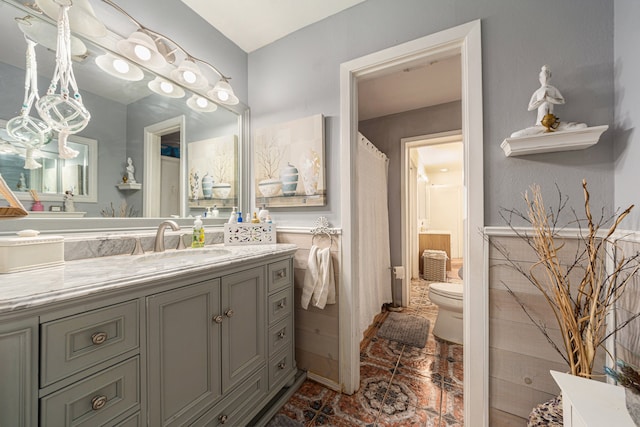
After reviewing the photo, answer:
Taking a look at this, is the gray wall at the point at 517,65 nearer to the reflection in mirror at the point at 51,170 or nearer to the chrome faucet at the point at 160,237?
the chrome faucet at the point at 160,237

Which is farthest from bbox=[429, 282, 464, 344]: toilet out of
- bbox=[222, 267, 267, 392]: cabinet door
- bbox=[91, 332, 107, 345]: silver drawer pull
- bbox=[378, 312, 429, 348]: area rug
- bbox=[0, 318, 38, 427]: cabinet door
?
bbox=[0, 318, 38, 427]: cabinet door

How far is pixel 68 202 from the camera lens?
1.13 meters

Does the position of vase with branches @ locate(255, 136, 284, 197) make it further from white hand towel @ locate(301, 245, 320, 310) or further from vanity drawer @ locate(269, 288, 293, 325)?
vanity drawer @ locate(269, 288, 293, 325)

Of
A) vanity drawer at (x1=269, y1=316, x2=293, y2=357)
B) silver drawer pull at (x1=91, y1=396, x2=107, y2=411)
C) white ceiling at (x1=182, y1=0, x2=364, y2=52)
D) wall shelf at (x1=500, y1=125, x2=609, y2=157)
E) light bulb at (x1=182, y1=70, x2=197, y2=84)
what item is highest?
white ceiling at (x1=182, y1=0, x2=364, y2=52)

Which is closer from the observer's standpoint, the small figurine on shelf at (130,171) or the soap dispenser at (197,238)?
the small figurine on shelf at (130,171)

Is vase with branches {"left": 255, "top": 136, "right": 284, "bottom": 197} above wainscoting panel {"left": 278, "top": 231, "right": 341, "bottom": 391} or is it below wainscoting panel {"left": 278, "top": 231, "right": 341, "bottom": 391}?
above

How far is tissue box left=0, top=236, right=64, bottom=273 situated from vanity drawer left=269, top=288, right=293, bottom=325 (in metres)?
0.94

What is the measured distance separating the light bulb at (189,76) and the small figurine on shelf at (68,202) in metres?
0.93

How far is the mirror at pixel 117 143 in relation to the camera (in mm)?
1000

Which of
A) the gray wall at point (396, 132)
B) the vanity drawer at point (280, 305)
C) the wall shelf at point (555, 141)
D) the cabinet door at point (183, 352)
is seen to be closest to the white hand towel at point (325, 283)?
the vanity drawer at point (280, 305)

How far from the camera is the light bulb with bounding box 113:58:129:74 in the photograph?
1.28 meters

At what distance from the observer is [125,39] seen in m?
1.30

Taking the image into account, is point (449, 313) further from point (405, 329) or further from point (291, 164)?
point (291, 164)

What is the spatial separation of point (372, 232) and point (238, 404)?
1.76 meters
